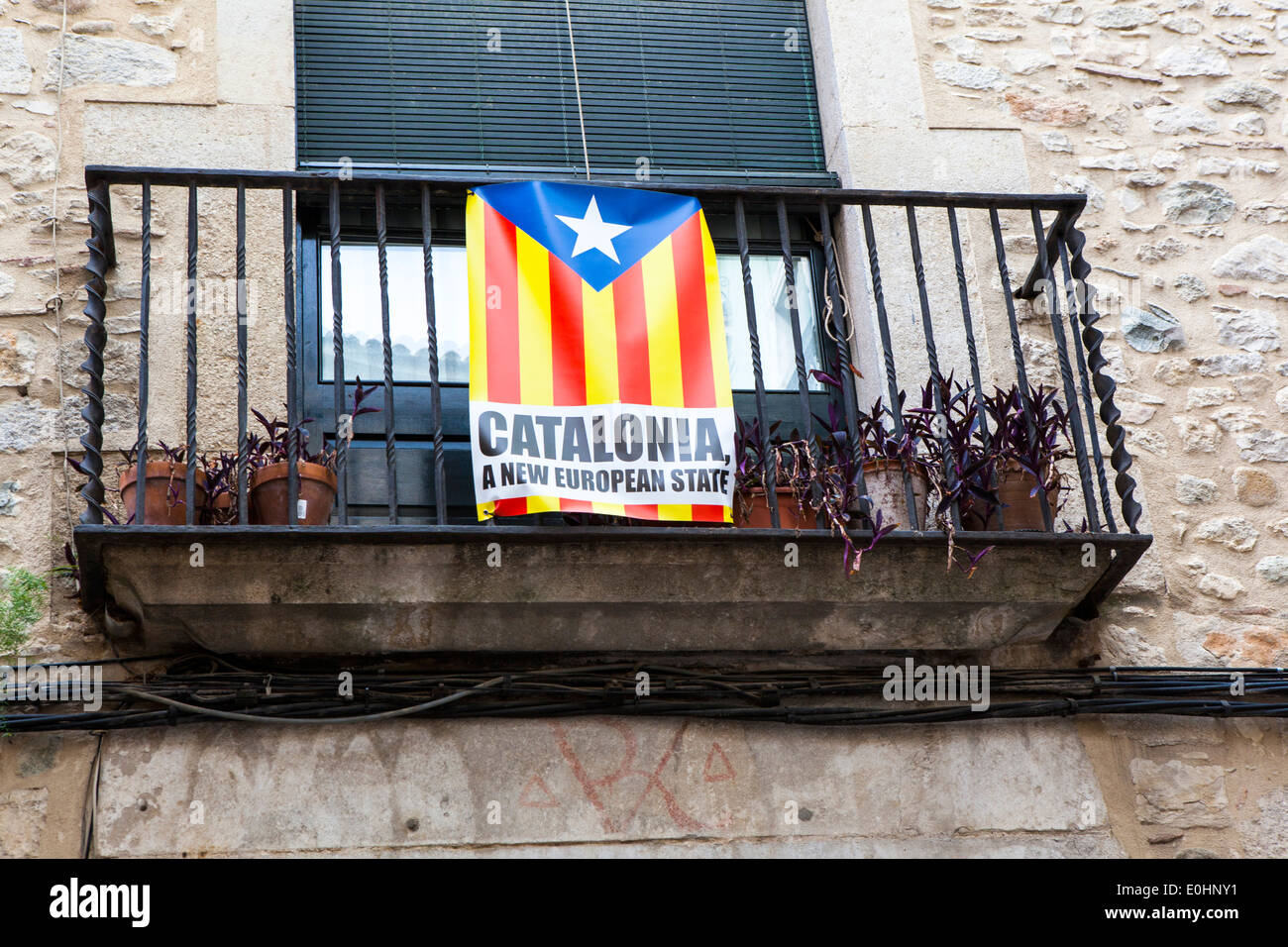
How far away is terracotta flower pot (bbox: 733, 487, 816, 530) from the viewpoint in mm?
4047

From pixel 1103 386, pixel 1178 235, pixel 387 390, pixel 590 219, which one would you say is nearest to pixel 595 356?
pixel 590 219

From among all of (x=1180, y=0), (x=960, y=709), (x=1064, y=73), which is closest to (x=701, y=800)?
(x=960, y=709)

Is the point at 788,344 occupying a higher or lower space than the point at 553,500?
higher

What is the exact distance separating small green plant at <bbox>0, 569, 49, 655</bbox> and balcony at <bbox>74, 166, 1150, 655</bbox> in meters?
0.21

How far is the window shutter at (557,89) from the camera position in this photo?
5016mm

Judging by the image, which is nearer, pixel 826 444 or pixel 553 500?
pixel 553 500

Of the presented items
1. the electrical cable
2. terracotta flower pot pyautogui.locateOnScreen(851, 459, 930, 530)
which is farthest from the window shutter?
the electrical cable

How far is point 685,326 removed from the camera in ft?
13.9

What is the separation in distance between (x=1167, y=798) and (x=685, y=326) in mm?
1849

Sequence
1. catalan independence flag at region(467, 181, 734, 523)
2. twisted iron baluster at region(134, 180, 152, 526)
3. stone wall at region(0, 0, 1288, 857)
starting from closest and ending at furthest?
1. twisted iron baluster at region(134, 180, 152, 526)
2. stone wall at region(0, 0, 1288, 857)
3. catalan independence flag at region(467, 181, 734, 523)

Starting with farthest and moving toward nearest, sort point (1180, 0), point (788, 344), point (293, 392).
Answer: point (1180, 0)
point (788, 344)
point (293, 392)

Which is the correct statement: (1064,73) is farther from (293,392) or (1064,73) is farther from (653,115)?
(293,392)

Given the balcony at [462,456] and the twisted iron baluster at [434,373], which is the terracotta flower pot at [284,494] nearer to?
the balcony at [462,456]

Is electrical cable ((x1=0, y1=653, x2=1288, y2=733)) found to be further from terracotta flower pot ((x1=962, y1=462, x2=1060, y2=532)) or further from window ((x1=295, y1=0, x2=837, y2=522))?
window ((x1=295, y1=0, x2=837, y2=522))
